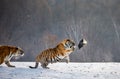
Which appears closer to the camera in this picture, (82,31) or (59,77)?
(59,77)

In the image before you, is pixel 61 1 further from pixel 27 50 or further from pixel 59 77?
pixel 59 77

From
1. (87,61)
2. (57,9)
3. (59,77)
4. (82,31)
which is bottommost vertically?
(59,77)

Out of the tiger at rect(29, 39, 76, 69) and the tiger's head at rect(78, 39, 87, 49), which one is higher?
the tiger's head at rect(78, 39, 87, 49)

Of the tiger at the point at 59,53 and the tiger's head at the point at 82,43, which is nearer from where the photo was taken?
the tiger at the point at 59,53

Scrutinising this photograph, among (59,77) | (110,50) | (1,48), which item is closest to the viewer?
(59,77)

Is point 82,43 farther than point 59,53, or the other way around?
point 82,43

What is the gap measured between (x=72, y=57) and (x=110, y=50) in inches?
22.8

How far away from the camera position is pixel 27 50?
4.32 metres

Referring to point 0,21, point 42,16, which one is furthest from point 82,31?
point 0,21

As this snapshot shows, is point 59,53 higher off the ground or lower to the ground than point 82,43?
lower

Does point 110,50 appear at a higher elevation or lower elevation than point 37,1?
lower

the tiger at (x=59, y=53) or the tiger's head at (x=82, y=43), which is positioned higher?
the tiger's head at (x=82, y=43)

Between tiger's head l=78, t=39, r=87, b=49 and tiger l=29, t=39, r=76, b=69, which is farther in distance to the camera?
tiger's head l=78, t=39, r=87, b=49

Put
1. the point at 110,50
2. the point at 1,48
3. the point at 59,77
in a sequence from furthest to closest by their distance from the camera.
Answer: the point at 110,50
the point at 1,48
the point at 59,77
